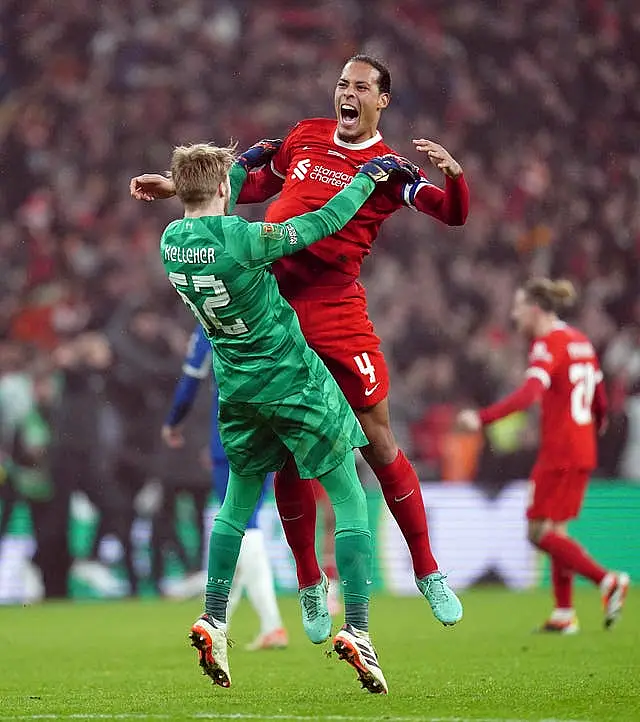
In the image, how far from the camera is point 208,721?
452 centimetres

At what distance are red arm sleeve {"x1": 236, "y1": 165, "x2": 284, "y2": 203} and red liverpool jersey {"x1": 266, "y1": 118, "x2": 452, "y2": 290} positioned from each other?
0.72 feet

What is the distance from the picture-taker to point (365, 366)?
229 inches

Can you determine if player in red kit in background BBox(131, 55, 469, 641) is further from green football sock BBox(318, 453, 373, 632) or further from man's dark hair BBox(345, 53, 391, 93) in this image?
green football sock BBox(318, 453, 373, 632)

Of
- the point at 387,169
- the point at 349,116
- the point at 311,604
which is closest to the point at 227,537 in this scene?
the point at 311,604

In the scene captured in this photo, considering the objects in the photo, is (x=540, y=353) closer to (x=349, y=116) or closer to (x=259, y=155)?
(x=259, y=155)

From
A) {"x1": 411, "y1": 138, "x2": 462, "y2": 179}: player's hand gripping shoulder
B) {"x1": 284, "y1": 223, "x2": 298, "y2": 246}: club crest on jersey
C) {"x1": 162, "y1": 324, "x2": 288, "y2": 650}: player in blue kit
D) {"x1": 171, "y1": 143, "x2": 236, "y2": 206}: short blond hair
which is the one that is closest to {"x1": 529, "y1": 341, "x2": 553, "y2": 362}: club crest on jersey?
{"x1": 162, "y1": 324, "x2": 288, "y2": 650}: player in blue kit

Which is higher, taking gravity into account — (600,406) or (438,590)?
(438,590)

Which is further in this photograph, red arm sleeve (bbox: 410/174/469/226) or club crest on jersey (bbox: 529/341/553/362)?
club crest on jersey (bbox: 529/341/553/362)

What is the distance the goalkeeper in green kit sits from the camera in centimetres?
514

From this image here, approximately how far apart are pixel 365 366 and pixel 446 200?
772 millimetres

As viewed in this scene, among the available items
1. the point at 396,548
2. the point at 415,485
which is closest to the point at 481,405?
the point at 396,548

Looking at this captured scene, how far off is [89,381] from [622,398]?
5587 mm

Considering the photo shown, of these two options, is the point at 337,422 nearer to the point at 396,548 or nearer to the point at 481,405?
the point at 396,548

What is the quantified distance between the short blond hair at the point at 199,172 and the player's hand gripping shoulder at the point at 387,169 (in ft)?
2.05
